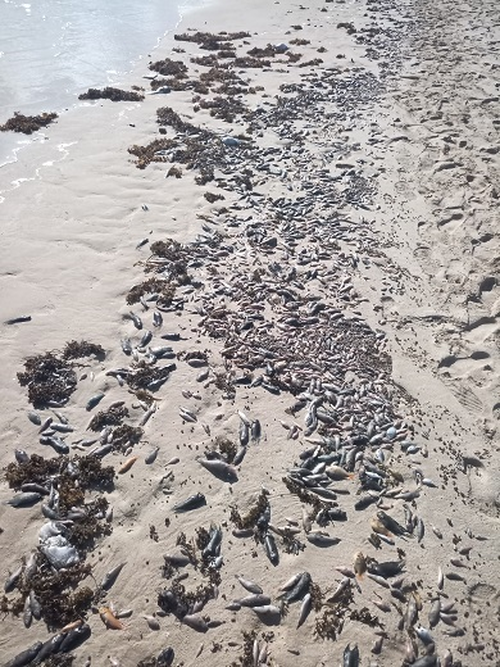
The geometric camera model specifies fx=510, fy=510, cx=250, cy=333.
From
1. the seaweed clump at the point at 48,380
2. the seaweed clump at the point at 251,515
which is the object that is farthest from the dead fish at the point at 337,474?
the seaweed clump at the point at 48,380

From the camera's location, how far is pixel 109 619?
488 cm

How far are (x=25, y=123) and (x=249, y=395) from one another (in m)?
10.6

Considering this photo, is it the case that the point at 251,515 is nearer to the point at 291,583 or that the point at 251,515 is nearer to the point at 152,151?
the point at 291,583

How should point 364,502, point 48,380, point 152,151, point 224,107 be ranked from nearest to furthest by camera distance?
point 364,502
point 48,380
point 152,151
point 224,107

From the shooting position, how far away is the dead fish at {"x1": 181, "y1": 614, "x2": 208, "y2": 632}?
4.87 m

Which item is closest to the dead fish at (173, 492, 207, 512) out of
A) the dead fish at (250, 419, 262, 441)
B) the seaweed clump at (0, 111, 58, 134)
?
the dead fish at (250, 419, 262, 441)

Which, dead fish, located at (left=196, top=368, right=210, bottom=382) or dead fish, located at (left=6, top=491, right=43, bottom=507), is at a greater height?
dead fish, located at (left=196, top=368, right=210, bottom=382)

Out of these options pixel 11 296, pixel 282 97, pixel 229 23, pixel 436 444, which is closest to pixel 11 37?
pixel 229 23

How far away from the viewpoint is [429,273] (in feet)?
31.2

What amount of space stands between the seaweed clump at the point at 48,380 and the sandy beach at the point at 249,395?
35mm

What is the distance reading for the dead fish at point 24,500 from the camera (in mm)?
5762

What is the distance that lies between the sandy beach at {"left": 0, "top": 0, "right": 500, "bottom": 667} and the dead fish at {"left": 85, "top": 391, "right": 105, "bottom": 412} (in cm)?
3

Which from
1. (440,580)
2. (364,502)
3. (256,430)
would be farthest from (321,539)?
(256,430)

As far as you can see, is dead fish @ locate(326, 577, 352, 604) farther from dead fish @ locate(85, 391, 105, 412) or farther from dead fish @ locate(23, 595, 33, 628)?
dead fish @ locate(85, 391, 105, 412)
